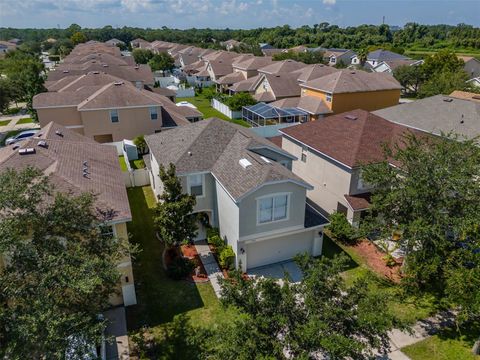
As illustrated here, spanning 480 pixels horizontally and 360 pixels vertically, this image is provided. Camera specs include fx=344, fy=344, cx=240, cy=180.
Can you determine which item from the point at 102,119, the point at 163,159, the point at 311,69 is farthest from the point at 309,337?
the point at 311,69

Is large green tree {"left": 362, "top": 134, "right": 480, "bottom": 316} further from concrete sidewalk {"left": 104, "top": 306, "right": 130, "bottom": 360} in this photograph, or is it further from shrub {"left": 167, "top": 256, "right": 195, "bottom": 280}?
concrete sidewalk {"left": 104, "top": 306, "right": 130, "bottom": 360}

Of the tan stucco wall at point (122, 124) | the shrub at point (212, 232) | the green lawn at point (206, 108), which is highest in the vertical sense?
the tan stucco wall at point (122, 124)

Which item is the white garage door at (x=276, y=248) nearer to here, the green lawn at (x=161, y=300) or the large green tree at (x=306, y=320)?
the green lawn at (x=161, y=300)

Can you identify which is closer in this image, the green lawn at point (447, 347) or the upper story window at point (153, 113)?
the green lawn at point (447, 347)

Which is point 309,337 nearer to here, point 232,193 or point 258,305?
point 258,305

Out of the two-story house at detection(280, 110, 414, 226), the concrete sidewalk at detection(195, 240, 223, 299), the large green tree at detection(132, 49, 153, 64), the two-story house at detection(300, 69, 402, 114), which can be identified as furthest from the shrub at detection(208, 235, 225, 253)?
the large green tree at detection(132, 49, 153, 64)

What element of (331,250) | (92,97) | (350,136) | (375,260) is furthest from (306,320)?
(92,97)

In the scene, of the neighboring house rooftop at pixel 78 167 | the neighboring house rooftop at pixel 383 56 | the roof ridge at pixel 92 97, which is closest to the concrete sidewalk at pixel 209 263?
the neighboring house rooftop at pixel 78 167
